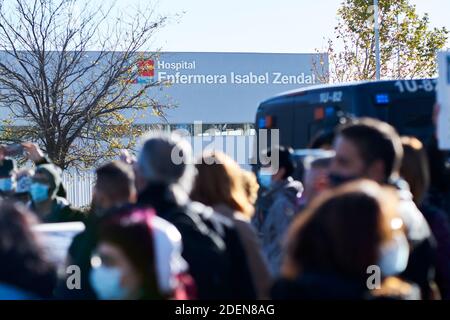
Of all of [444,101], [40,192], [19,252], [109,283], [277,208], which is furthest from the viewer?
[40,192]

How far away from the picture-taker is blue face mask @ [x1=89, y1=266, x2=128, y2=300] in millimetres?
3102

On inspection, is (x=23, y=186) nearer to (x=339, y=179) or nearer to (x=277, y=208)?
(x=277, y=208)

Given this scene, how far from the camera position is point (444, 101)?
4.77 meters

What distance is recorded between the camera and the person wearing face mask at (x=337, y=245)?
2.65 meters

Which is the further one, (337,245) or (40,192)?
(40,192)

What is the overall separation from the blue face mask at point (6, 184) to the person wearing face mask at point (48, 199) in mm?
407

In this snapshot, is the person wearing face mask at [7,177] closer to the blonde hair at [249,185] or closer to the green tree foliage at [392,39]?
the blonde hair at [249,185]

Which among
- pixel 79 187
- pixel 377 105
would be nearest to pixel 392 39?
pixel 79 187

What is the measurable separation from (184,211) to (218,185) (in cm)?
76

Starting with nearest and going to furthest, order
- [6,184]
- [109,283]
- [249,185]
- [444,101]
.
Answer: [109,283]
[444,101]
[249,185]
[6,184]

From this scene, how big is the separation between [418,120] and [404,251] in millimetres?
4267

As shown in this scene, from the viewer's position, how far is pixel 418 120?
749cm

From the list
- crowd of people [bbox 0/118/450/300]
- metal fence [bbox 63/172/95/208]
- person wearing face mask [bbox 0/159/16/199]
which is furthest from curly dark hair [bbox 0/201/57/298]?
metal fence [bbox 63/172/95/208]
